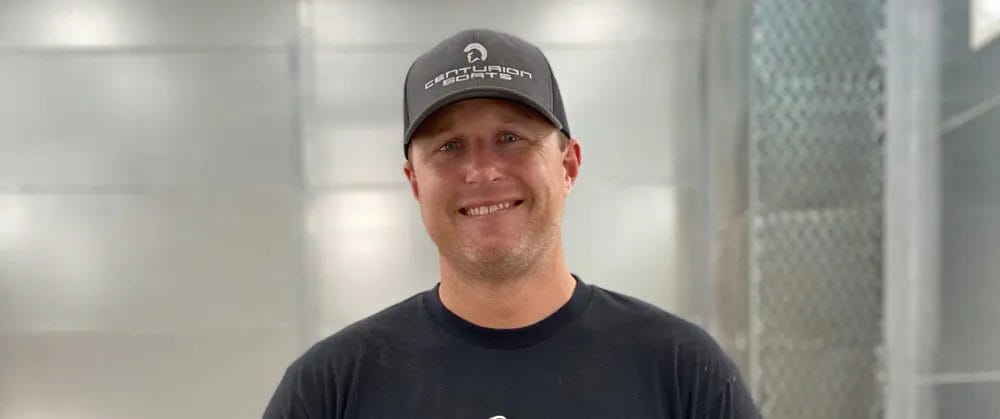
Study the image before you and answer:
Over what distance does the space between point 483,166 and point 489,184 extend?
0.08ft

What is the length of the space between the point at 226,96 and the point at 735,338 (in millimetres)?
1946

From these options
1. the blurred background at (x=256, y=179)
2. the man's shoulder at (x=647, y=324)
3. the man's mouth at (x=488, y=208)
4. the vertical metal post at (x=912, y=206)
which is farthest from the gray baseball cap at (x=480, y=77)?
the blurred background at (x=256, y=179)

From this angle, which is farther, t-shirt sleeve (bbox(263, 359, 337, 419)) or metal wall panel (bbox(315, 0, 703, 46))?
metal wall panel (bbox(315, 0, 703, 46))

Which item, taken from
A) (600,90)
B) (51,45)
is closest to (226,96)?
(51,45)

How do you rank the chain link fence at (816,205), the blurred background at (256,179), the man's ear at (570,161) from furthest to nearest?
1. the blurred background at (256,179)
2. the chain link fence at (816,205)
3. the man's ear at (570,161)

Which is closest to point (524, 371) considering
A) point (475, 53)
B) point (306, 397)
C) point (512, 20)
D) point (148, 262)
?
point (306, 397)

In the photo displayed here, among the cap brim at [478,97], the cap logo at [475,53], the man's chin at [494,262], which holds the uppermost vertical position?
the cap logo at [475,53]

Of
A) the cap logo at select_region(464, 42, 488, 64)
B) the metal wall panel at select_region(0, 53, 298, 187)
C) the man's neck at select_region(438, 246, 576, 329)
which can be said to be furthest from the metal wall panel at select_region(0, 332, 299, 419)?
the cap logo at select_region(464, 42, 488, 64)

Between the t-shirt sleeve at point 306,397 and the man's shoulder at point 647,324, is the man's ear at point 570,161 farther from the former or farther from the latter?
the t-shirt sleeve at point 306,397

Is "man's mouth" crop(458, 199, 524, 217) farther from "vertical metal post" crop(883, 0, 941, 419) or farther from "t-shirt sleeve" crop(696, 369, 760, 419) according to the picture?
"vertical metal post" crop(883, 0, 941, 419)

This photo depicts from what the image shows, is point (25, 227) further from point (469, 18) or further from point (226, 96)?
point (469, 18)

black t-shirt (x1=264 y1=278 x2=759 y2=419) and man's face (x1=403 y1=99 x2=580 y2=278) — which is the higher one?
man's face (x1=403 y1=99 x2=580 y2=278)

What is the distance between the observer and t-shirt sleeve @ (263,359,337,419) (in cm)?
90

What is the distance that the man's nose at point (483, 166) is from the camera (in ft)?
2.80
